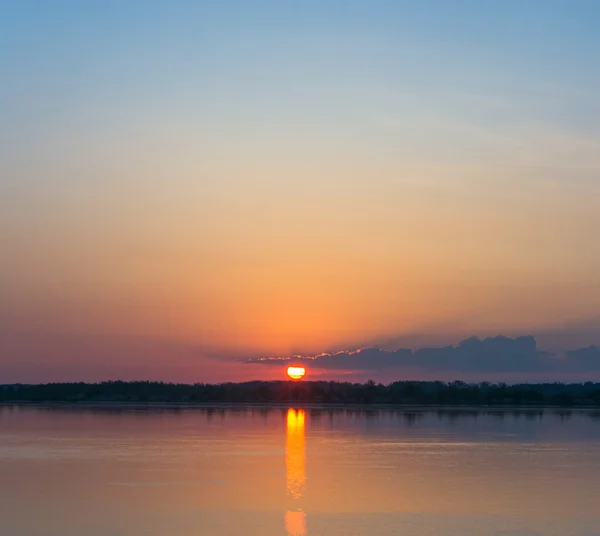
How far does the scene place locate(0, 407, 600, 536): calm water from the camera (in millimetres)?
24219

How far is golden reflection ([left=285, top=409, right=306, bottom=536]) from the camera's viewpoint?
942 inches

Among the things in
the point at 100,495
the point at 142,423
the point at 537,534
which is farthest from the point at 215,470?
the point at 142,423

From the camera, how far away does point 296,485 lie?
32.0 metres

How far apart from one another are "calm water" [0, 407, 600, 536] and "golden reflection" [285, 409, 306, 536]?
6 cm

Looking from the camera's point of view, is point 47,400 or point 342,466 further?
point 47,400

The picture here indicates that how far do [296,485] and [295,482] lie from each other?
897 mm

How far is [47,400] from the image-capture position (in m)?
147

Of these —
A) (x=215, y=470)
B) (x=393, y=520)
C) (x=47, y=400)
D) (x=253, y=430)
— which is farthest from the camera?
(x=47, y=400)

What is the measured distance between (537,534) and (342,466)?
50.7 feet

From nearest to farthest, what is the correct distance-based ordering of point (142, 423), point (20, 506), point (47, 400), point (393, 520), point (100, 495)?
point (393, 520), point (20, 506), point (100, 495), point (142, 423), point (47, 400)

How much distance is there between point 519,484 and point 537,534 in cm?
963

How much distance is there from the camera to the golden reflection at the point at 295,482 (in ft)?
78.5

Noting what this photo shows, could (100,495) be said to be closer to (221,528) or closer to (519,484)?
Result: (221,528)

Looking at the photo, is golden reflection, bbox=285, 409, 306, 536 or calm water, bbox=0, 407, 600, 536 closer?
golden reflection, bbox=285, 409, 306, 536
